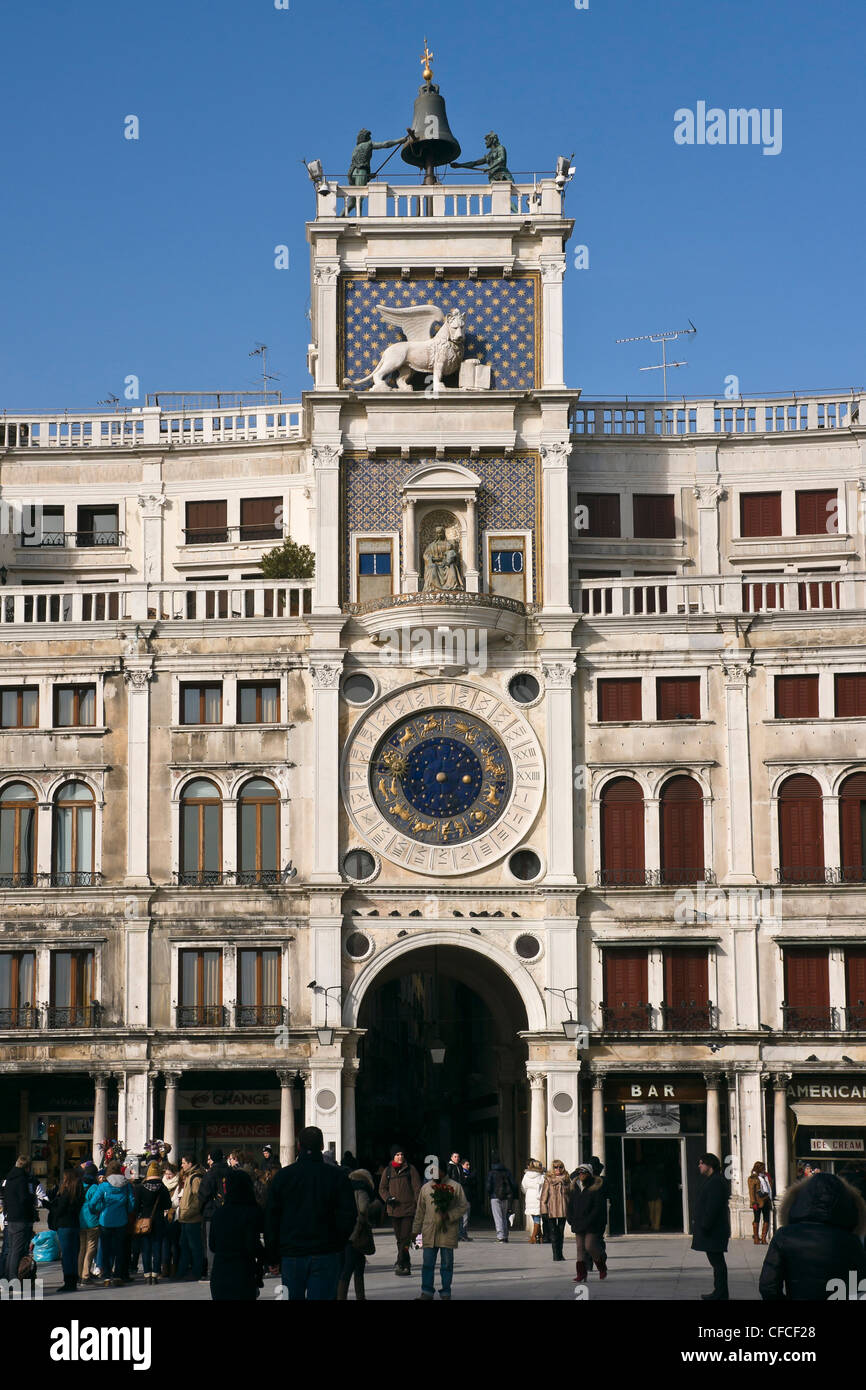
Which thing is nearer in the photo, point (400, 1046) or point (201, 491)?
point (201, 491)

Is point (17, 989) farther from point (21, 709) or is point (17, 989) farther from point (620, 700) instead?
point (620, 700)

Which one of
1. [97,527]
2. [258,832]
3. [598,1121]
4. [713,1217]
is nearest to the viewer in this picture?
[713,1217]

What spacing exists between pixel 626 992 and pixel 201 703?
13.6 metres

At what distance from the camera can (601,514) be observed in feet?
191

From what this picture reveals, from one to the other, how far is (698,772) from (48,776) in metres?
17.2

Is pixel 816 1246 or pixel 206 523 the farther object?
pixel 206 523

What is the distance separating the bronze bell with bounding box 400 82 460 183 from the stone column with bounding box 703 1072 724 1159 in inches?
1067

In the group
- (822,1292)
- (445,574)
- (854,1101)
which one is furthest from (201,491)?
(822,1292)

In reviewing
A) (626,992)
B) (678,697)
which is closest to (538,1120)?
(626,992)

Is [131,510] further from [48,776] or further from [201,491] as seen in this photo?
[48,776]

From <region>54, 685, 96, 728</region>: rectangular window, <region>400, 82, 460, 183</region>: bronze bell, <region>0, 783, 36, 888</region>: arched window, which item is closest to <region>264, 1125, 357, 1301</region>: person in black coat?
<region>0, 783, 36, 888</region>: arched window

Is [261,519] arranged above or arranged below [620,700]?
above

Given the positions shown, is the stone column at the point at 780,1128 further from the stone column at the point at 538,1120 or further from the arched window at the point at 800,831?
the stone column at the point at 538,1120
